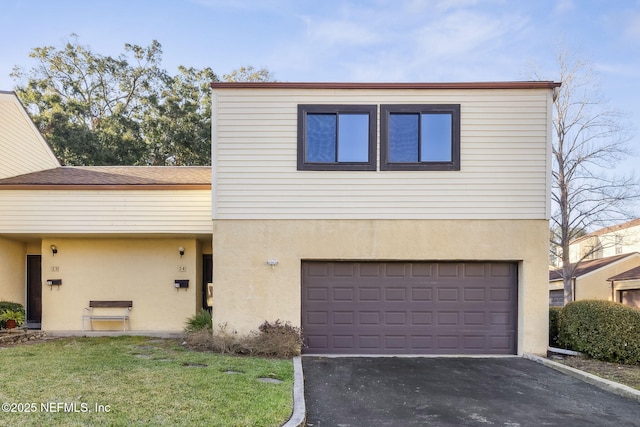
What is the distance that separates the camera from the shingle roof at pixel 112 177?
1059 cm

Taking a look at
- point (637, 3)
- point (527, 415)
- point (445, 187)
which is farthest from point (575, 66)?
point (527, 415)

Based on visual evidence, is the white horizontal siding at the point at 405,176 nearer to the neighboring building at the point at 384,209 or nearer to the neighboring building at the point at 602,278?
Answer: the neighboring building at the point at 384,209

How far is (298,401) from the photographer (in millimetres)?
5406

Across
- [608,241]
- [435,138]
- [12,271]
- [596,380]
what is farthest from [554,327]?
[608,241]

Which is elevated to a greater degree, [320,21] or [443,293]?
[320,21]

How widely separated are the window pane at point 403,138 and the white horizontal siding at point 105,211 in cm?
482

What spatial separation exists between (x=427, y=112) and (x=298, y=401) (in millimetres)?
6500

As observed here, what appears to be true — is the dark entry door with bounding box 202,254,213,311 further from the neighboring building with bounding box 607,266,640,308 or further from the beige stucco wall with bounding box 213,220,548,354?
the neighboring building with bounding box 607,266,640,308

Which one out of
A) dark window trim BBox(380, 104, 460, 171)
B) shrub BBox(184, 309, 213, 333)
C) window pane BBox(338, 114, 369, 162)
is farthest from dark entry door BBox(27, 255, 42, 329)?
dark window trim BBox(380, 104, 460, 171)

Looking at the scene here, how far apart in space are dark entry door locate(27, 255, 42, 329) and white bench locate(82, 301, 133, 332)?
6.69 feet

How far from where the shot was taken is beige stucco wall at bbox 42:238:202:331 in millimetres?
11391

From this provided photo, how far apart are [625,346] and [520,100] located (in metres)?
5.36

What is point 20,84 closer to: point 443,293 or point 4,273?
point 4,273

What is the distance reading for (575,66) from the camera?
61.7ft
